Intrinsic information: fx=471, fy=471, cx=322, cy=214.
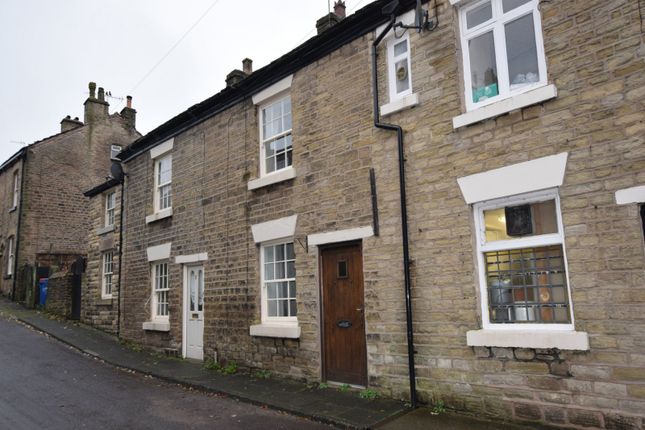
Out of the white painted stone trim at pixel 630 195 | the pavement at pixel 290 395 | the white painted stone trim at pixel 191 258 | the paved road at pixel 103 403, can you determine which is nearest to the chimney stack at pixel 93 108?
the pavement at pixel 290 395

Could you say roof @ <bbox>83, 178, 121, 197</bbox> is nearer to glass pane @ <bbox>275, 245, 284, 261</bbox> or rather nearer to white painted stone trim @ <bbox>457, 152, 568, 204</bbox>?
glass pane @ <bbox>275, 245, 284, 261</bbox>

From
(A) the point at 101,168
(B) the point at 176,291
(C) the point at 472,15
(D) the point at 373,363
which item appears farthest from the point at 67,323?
(C) the point at 472,15

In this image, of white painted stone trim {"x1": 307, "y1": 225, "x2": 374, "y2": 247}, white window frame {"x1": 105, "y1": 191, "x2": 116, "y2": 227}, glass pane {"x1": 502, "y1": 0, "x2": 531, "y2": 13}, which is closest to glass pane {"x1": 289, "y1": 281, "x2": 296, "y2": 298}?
white painted stone trim {"x1": 307, "y1": 225, "x2": 374, "y2": 247}

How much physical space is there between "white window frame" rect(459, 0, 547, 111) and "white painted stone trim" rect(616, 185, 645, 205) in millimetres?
1613

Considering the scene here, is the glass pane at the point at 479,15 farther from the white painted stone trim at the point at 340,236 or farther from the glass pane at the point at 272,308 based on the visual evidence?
the glass pane at the point at 272,308

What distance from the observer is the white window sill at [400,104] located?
683cm

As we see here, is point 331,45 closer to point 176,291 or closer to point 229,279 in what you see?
point 229,279

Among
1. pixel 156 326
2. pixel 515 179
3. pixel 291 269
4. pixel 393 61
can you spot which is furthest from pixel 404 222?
pixel 156 326

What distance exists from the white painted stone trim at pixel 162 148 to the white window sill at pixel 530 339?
903 cm

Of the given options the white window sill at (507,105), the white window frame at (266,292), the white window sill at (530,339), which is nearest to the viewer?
the white window sill at (530,339)

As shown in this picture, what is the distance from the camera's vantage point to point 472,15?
21.5 ft

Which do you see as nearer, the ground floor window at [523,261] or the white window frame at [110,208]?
the ground floor window at [523,261]

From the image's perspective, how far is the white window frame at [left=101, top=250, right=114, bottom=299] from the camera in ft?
49.3

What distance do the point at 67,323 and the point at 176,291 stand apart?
732 cm
